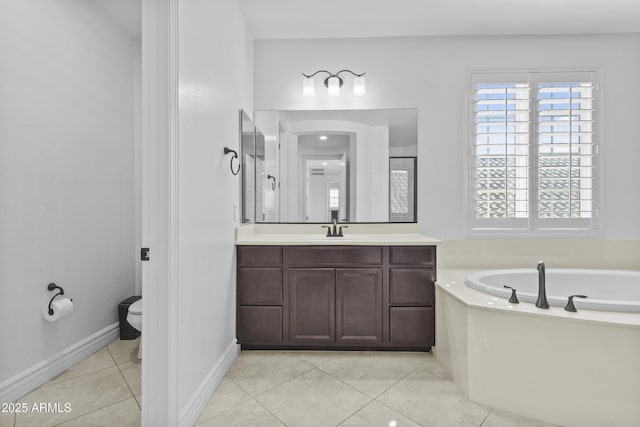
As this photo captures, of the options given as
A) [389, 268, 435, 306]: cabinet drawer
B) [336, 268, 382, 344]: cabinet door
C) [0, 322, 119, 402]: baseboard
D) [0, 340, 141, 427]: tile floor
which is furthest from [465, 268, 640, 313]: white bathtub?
[0, 322, 119, 402]: baseboard

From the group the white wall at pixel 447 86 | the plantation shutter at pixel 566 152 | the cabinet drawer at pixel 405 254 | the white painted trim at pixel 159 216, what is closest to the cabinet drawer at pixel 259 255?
the cabinet drawer at pixel 405 254

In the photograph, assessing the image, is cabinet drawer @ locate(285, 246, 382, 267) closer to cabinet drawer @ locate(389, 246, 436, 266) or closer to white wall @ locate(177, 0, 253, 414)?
cabinet drawer @ locate(389, 246, 436, 266)

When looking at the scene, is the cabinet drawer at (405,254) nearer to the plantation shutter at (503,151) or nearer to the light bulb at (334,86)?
the plantation shutter at (503,151)

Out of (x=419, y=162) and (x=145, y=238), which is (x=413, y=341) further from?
(x=145, y=238)

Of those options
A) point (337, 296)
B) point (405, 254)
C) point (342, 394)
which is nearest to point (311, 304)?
point (337, 296)

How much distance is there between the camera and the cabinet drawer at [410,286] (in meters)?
2.23

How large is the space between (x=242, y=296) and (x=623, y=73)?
3652mm

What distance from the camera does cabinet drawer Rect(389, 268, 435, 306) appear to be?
223cm

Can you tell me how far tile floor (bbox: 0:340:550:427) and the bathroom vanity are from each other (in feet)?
0.45

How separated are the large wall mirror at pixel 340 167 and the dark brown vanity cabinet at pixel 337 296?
1.84 feet

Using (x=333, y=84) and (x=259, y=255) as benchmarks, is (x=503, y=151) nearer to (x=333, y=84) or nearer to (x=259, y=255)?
(x=333, y=84)

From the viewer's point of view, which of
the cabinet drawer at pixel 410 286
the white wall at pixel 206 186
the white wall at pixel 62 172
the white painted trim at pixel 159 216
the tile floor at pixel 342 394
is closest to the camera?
the white painted trim at pixel 159 216

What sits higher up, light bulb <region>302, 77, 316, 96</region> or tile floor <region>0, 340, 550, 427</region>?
light bulb <region>302, 77, 316, 96</region>

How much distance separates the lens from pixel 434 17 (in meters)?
2.50
